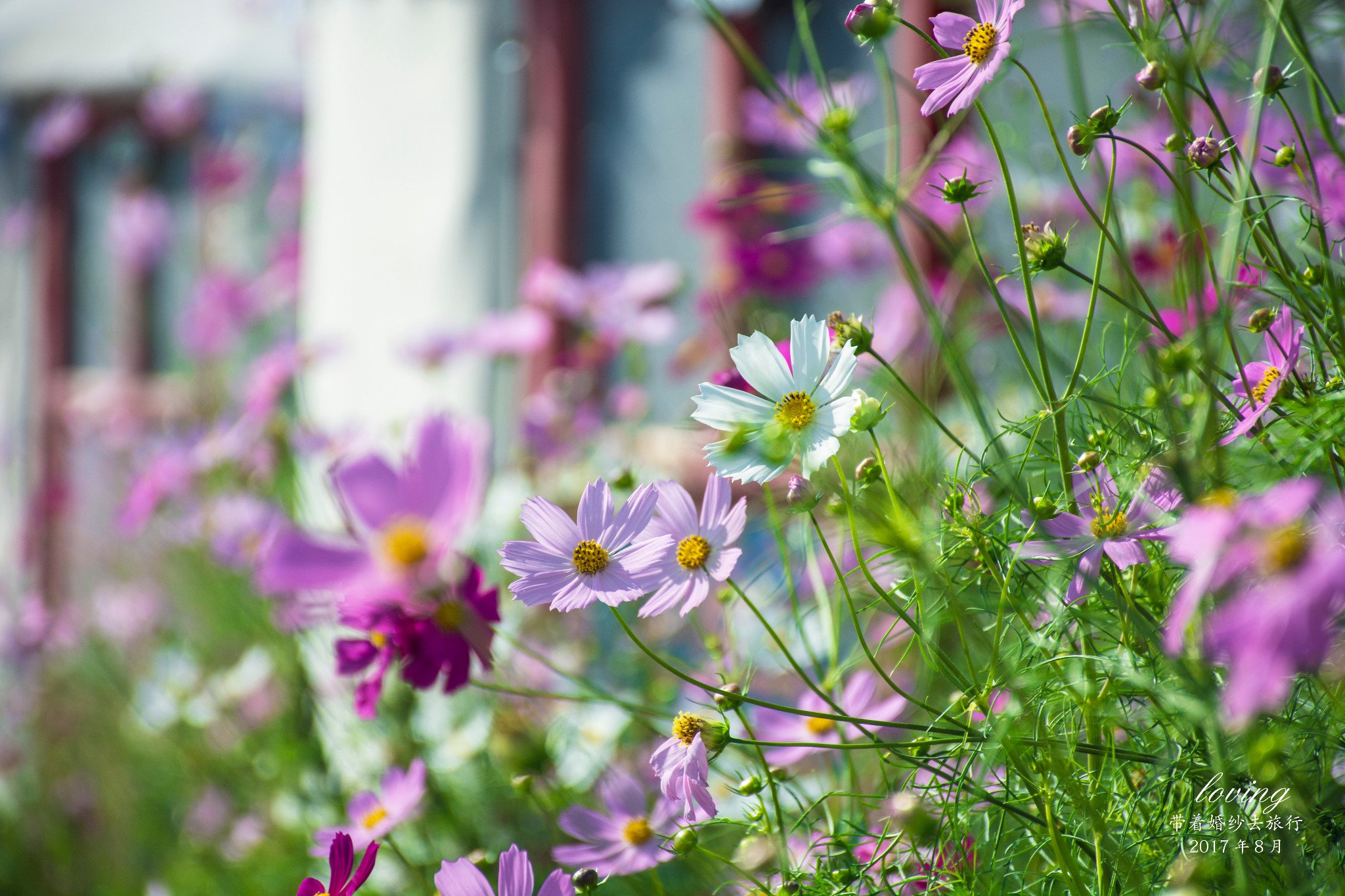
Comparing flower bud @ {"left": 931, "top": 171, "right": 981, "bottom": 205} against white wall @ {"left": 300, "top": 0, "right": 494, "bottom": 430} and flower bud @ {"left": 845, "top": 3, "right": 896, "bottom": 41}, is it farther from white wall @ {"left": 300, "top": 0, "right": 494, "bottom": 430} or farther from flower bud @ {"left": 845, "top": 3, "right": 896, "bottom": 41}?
white wall @ {"left": 300, "top": 0, "right": 494, "bottom": 430}

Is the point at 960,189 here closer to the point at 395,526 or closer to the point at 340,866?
the point at 395,526

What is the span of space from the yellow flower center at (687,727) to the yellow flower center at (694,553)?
0.05 meters

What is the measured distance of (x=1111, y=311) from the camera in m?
0.60

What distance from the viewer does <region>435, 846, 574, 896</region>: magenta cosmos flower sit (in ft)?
1.01

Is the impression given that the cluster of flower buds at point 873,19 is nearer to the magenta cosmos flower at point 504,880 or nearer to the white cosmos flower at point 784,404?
the white cosmos flower at point 784,404

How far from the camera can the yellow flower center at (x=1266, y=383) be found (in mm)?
280

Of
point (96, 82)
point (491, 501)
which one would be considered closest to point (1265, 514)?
point (491, 501)

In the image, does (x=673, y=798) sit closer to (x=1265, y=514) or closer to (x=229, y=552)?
(x=1265, y=514)

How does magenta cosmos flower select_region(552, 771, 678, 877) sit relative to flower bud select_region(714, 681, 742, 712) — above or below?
below

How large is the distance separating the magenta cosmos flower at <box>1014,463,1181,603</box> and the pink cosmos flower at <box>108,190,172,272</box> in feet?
6.01

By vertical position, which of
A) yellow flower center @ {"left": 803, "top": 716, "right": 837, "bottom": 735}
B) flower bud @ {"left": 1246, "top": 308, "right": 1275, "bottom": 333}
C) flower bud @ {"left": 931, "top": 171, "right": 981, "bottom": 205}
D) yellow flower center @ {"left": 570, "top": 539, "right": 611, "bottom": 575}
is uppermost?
flower bud @ {"left": 931, "top": 171, "right": 981, "bottom": 205}

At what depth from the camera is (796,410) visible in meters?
0.31

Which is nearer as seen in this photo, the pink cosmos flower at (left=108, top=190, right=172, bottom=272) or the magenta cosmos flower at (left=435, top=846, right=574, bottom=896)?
the magenta cosmos flower at (left=435, top=846, right=574, bottom=896)

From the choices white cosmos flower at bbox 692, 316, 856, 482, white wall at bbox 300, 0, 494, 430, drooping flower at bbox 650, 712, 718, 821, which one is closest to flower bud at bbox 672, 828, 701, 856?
drooping flower at bbox 650, 712, 718, 821
